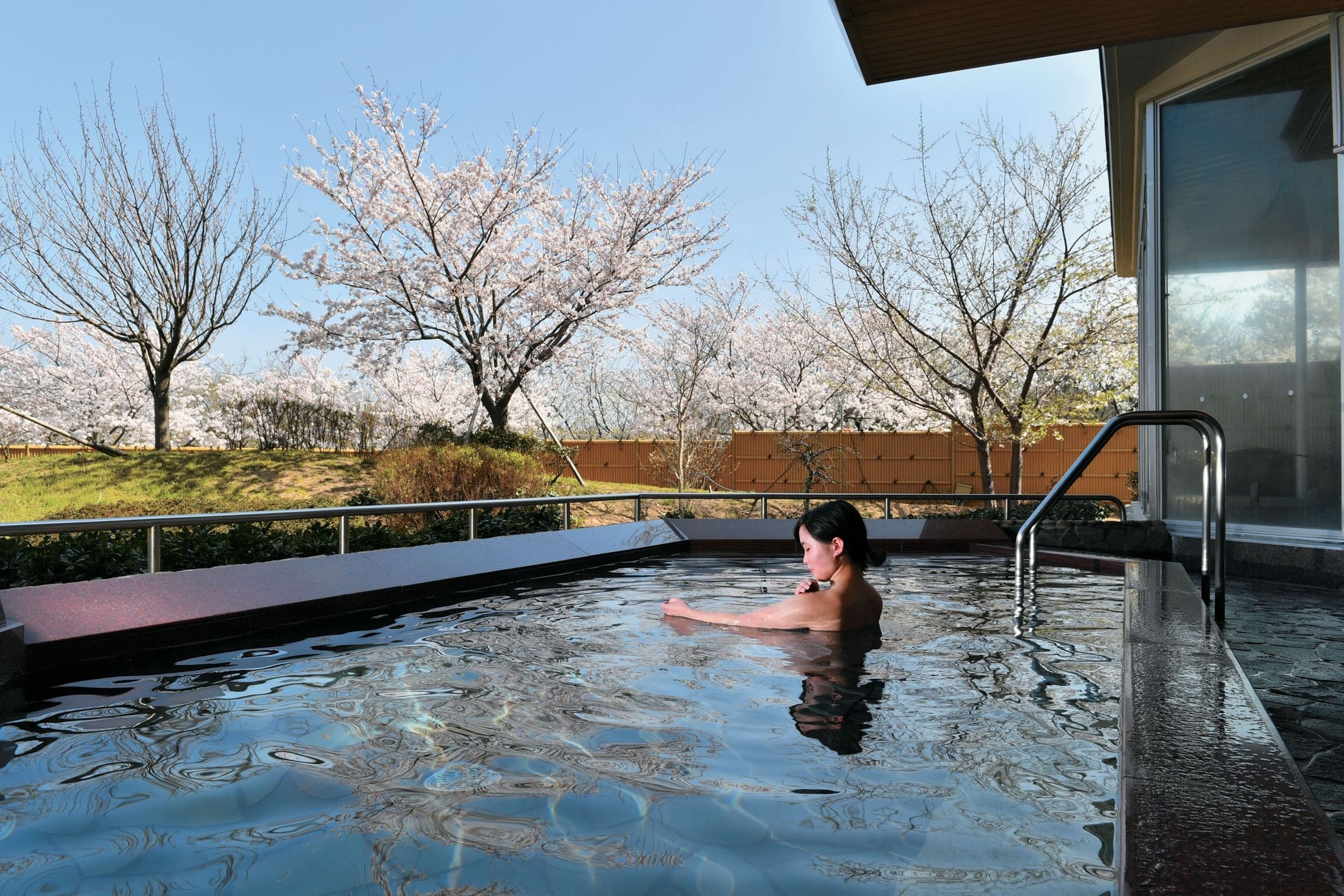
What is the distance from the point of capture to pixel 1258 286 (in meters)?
7.72

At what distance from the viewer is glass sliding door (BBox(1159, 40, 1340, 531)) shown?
22.9 feet

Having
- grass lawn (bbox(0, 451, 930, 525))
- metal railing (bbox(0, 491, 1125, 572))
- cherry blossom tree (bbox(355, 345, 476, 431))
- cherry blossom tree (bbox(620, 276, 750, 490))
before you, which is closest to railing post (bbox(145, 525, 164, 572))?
metal railing (bbox(0, 491, 1125, 572))

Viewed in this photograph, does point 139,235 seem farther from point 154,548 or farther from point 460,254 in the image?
point 154,548

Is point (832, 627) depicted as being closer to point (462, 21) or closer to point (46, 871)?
point (46, 871)

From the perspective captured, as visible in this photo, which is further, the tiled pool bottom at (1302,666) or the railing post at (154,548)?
the railing post at (154,548)

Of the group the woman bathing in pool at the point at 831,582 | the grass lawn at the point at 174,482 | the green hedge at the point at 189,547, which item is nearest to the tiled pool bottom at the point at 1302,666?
the woman bathing in pool at the point at 831,582

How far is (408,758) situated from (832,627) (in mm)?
2697

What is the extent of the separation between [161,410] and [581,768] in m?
19.9

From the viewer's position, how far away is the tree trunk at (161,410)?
762 inches

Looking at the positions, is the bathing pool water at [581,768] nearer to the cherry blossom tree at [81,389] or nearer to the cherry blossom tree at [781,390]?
the cherry blossom tree at [781,390]

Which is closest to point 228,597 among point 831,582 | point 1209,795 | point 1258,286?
point 831,582

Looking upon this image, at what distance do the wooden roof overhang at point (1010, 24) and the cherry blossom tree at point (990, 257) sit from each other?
9461 millimetres

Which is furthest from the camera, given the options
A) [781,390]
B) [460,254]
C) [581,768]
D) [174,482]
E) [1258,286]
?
[781,390]

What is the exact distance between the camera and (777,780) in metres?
2.68
